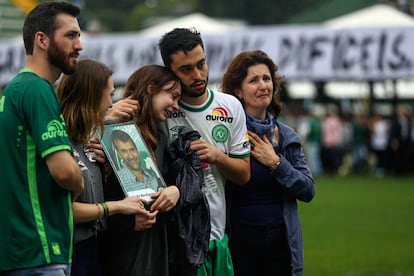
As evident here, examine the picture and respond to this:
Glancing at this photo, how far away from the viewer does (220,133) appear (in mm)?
5820

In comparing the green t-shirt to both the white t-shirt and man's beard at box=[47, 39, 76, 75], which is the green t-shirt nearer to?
man's beard at box=[47, 39, 76, 75]

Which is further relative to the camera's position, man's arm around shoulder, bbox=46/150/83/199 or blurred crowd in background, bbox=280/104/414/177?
blurred crowd in background, bbox=280/104/414/177

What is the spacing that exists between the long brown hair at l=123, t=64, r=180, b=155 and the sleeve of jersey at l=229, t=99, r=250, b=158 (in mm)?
476

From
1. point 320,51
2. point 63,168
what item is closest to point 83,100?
point 63,168

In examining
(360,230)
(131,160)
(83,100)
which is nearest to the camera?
(83,100)

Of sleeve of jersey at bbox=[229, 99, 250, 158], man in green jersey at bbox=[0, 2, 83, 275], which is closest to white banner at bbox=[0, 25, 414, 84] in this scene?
sleeve of jersey at bbox=[229, 99, 250, 158]

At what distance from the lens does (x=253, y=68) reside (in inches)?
249

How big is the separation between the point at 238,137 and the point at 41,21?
63.8 inches

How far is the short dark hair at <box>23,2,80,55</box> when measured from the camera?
470cm

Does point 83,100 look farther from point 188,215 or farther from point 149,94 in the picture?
point 188,215

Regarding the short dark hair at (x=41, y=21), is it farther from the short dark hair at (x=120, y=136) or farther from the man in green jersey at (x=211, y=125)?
the man in green jersey at (x=211, y=125)

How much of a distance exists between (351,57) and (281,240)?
61.2 feet

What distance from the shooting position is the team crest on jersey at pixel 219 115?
5801mm

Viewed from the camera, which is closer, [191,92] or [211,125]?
[191,92]
